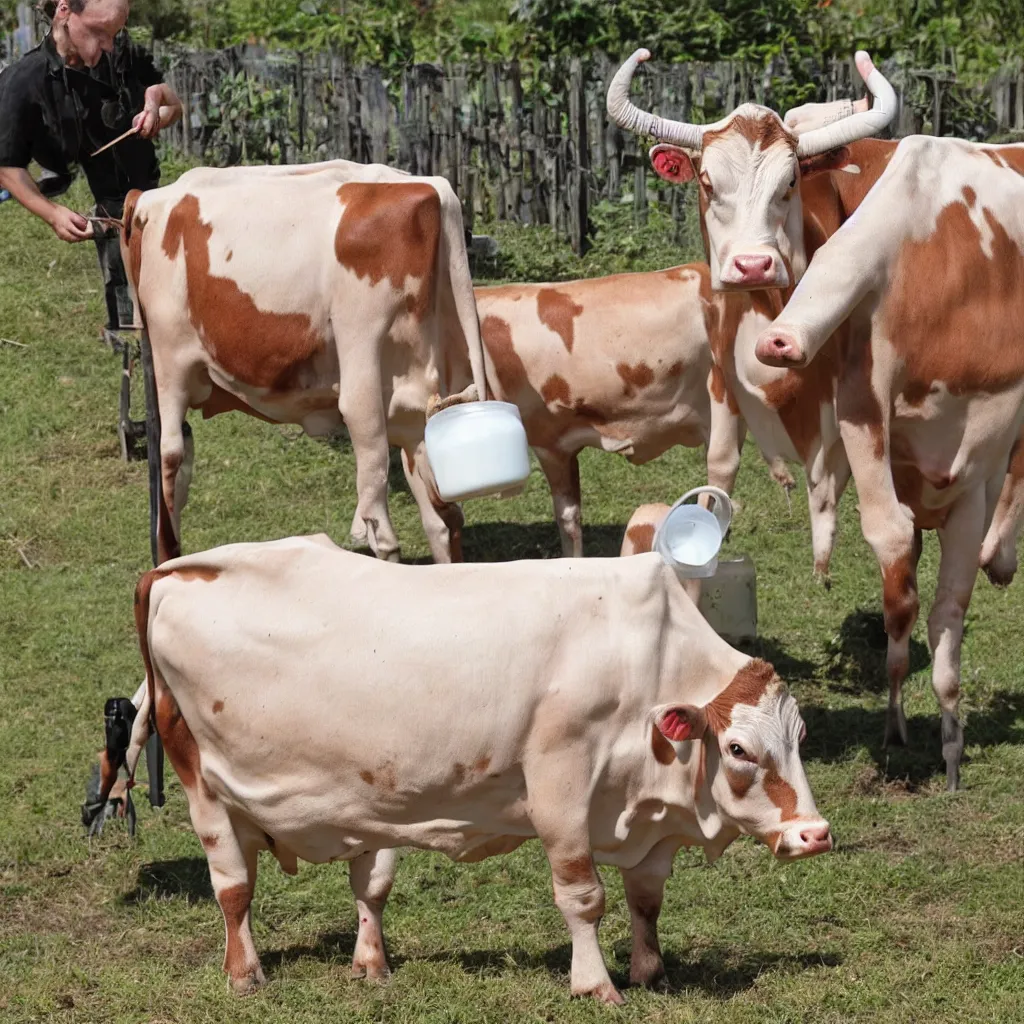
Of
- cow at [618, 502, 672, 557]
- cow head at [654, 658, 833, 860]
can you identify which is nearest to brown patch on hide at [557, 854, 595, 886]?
cow head at [654, 658, 833, 860]

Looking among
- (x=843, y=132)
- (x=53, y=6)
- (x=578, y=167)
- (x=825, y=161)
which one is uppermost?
(x=53, y=6)

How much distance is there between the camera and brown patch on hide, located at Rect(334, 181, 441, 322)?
6980mm

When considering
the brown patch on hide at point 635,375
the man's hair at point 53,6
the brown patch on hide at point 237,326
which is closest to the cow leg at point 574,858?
the brown patch on hide at point 237,326

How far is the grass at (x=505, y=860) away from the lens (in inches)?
191

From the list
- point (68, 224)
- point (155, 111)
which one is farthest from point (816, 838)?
point (155, 111)

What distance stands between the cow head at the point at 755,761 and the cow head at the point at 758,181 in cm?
214

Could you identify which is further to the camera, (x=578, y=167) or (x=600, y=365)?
(x=578, y=167)

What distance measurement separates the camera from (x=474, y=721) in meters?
4.65

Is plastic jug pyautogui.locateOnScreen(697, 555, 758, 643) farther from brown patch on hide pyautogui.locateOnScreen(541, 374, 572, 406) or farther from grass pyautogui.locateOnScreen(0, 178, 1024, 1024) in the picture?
brown patch on hide pyautogui.locateOnScreen(541, 374, 572, 406)

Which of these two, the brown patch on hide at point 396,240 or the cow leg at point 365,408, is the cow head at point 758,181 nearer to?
the brown patch on hide at point 396,240

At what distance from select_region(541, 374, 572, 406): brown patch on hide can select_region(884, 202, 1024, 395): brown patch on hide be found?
2.82 meters

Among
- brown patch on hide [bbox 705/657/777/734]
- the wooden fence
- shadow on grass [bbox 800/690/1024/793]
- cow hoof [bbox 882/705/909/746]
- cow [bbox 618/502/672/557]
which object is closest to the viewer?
brown patch on hide [bbox 705/657/777/734]

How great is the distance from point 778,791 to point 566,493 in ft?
15.3

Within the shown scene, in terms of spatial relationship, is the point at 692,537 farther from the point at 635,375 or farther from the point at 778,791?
the point at 635,375
